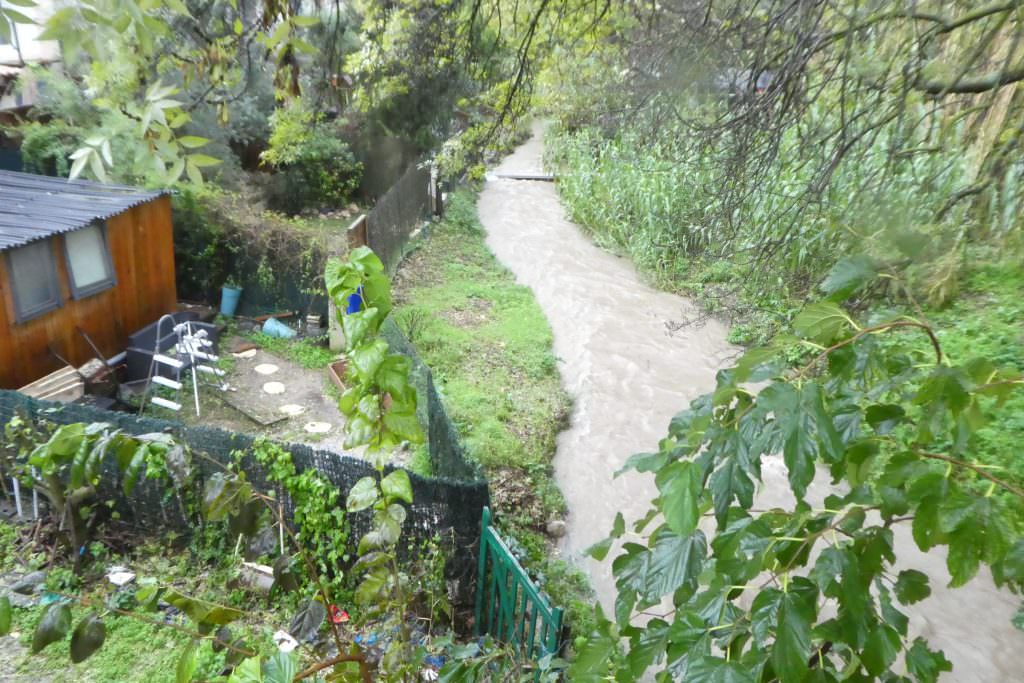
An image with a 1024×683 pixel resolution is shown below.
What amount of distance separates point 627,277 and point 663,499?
11966mm

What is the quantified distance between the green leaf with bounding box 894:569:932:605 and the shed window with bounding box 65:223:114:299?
9.29 meters

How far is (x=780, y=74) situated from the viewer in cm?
346

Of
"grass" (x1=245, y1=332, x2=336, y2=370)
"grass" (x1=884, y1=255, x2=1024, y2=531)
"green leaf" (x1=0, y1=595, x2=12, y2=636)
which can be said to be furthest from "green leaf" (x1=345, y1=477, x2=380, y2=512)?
"grass" (x1=245, y1=332, x2=336, y2=370)

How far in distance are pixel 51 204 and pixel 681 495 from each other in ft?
31.1

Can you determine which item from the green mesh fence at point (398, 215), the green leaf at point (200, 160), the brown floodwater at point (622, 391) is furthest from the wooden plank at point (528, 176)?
the green leaf at point (200, 160)

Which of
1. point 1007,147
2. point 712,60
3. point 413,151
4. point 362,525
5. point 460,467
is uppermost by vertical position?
point 712,60

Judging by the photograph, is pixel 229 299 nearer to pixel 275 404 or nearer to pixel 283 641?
pixel 275 404

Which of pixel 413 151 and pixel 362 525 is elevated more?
pixel 413 151

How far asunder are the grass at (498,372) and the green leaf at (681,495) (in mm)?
4173

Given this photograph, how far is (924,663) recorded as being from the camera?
1.39 meters

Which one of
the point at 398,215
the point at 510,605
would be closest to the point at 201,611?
the point at 510,605

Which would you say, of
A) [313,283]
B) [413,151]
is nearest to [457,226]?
[413,151]

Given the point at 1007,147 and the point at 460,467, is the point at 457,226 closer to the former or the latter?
the point at 460,467

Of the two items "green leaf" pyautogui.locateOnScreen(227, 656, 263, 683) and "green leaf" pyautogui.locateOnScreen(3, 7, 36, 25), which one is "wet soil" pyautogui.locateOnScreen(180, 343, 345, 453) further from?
"green leaf" pyautogui.locateOnScreen(3, 7, 36, 25)
